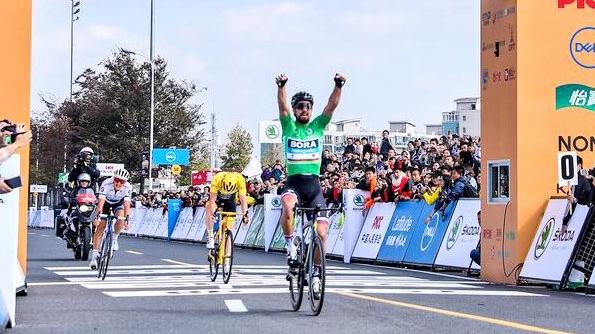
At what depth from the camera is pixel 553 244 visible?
1836 centimetres

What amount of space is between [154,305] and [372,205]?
14.7 metres

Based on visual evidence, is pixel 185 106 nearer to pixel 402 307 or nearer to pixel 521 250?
pixel 521 250

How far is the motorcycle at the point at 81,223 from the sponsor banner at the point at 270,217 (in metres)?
9.20

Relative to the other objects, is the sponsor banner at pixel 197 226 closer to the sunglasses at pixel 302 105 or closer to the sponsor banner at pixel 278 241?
the sponsor banner at pixel 278 241

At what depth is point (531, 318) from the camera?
12164 millimetres

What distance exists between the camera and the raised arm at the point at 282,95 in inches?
522

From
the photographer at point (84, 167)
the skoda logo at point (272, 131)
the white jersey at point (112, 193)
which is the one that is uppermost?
the skoda logo at point (272, 131)

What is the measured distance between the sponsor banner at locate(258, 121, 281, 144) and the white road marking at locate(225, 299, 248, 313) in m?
44.6

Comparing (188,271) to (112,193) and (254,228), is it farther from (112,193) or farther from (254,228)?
(254,228)

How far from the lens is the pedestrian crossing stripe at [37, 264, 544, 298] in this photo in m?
15.6

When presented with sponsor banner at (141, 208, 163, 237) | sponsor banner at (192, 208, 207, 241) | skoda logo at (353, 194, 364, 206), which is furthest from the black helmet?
sponsor banner at (141, 208, 163, 237)

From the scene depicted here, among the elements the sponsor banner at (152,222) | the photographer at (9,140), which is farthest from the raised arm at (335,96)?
the sponsor banner at (152,222)

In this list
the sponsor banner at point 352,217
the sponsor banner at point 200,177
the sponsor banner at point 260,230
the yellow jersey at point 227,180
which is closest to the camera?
the yellow jersey at point 227,180

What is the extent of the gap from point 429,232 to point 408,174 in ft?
11.1
